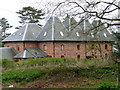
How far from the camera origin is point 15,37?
33.1m

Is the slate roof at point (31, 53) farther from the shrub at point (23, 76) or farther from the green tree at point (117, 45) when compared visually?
the green tree at point (117, 45)

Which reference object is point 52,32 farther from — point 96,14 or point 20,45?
point 96,14

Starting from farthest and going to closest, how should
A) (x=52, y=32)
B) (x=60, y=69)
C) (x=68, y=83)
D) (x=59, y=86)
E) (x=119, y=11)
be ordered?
(x=52, y=32) < (x=60, y=69) < (x=119, y=11) < (x=68, y=83) < (x=59, y=86)

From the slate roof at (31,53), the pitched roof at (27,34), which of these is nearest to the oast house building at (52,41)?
the pitched roof at (27,34)

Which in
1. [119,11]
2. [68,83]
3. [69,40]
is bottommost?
[68,83]

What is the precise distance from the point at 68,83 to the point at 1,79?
4.63m

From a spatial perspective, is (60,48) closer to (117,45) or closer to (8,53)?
(8,53)

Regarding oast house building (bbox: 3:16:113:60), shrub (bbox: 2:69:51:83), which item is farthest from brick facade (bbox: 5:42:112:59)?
shrub (bbox: 2:69:51:83)

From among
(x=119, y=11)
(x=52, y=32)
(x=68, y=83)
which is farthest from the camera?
(x=52, y=32)

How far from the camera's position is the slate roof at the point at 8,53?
100ft

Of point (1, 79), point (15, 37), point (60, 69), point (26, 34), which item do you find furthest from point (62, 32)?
point (1, 79)

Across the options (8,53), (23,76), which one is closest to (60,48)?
(8,53)

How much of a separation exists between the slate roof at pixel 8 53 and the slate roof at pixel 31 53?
70.2 inches

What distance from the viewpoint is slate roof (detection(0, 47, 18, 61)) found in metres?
30.6
